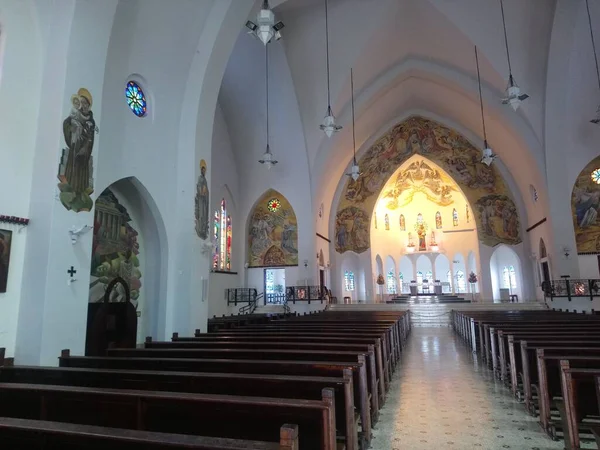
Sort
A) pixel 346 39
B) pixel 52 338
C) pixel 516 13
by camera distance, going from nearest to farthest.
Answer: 1. pixel 52 338
2. pixel 516 13
3. pixel 346 39

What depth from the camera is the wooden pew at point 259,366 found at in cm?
374

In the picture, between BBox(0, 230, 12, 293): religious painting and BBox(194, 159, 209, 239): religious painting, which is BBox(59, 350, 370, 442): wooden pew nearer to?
BBox(0, 230, 12, 293): religious painting

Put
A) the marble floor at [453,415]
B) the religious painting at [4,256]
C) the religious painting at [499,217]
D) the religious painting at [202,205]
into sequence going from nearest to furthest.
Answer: the marble floor at [453,415] → the religious painting at [4,256] → the religious painting at [202,205] → the religious painting at [499,217]

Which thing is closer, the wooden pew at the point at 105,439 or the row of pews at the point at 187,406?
the wooden pew at the point at 105,439

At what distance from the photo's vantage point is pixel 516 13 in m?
15.2

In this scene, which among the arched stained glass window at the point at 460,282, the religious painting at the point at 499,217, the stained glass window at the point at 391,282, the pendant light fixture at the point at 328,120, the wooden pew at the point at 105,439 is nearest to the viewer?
the wooden pew at the point at 105,439

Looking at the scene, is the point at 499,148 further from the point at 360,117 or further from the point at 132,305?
the point at 132,305

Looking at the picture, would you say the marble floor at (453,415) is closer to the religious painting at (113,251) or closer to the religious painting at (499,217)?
the religious painting at (113,251)

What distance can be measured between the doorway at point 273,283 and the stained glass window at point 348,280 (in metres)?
7.85

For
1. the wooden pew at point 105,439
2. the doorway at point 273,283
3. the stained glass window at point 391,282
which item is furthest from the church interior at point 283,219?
the stained glass window at point 391,282

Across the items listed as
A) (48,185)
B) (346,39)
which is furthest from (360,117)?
(48,185)

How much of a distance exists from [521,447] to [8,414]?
4703mm

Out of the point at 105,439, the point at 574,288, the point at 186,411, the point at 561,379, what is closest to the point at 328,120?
the point at 561,379

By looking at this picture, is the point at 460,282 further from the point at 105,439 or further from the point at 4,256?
the point at 105,439
